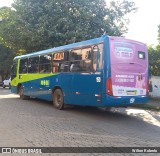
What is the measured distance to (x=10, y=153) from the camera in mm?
6039

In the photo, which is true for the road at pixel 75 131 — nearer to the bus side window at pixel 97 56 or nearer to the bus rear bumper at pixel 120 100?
the bus rear bumper at pixel 120 100

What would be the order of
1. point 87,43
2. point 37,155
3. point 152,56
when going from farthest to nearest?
point 152,56, point 87,43, point 37,155

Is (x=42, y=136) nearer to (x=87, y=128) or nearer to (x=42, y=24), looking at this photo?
(x=87, y=128)

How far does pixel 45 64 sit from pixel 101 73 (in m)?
5.13

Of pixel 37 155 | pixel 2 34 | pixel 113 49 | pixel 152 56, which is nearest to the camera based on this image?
pixel 37 155

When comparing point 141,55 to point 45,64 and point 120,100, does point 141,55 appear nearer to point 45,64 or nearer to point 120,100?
point 120,100

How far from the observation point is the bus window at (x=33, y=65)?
15.7m

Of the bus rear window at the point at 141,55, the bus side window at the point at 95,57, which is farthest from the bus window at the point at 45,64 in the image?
the bus rear window at the point at 141,55

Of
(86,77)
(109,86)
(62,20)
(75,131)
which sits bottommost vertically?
(75,131)

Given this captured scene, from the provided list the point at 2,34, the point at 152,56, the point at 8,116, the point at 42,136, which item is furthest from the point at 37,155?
the point at 2,34

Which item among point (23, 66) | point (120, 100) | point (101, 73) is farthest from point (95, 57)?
point (23, 66)

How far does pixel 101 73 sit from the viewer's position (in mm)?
10289

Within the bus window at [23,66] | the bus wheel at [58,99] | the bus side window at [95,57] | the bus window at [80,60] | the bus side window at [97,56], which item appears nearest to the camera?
the bus side window at [97,56]

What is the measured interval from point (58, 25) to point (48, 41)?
4.62 ft
